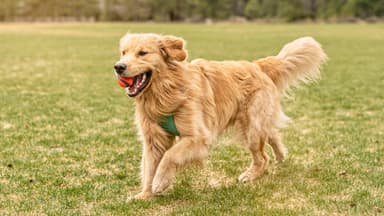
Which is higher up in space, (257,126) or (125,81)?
(125,81)

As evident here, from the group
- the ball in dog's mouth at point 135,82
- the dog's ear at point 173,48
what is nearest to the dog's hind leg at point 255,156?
the dog's ear at point 173,48

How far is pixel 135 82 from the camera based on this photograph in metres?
5.08

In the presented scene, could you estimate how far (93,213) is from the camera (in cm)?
480

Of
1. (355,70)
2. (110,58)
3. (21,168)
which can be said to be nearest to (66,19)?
(110,58)

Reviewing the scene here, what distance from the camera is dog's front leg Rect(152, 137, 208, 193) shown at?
5.13m

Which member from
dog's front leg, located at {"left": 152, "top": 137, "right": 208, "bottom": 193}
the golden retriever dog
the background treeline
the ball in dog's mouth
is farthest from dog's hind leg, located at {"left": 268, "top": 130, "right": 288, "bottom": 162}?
the background treeline

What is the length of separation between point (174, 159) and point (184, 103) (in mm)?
600

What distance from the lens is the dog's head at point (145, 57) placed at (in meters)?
4.94

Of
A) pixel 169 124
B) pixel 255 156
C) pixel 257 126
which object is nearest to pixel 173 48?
pixel 169 124

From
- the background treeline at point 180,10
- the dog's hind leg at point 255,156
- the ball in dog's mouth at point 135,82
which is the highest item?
the background treeline at point 180,10

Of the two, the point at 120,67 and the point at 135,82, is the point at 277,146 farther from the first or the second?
the point at 120,67

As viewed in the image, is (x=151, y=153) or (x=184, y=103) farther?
(x=151, y=153)

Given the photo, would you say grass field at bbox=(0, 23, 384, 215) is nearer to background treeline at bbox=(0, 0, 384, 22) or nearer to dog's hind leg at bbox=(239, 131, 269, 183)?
dog's hind leg at bbox=(239, 131, 269, 183)

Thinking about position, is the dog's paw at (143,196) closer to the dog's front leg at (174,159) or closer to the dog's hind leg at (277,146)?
the dog's front leg at (174,159)
